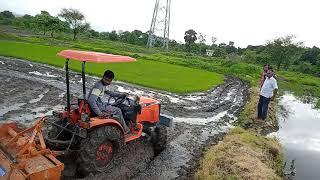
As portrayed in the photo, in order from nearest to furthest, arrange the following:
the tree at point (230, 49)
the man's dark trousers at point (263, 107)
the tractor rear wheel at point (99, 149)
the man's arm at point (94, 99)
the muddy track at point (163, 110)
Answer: the tractor rear wheel at point (99, 149), the man's arm at point (94, 99), the muddy track at point (163, 110), the man's dark trousers at point (263, 107), the tree at point (230, 49)

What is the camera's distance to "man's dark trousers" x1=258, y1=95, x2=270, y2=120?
1217cm

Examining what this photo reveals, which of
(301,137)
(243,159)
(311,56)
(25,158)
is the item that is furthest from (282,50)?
(25,158)

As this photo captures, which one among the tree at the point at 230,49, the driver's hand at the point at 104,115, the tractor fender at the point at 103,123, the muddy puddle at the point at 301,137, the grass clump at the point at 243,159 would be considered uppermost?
the driver's hand at the point at 104,115

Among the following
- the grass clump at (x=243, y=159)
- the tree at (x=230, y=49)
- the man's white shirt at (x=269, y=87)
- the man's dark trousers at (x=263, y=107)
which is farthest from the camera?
the tree at (x=230, y=49)

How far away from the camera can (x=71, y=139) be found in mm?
6160

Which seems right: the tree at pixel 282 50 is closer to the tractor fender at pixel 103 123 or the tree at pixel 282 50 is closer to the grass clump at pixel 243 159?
the grass clump at pixel 243 159

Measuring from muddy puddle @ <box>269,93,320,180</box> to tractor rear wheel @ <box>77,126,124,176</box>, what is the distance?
4.64 meters

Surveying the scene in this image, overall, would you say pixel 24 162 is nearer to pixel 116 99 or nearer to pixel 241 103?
pixel 116 99

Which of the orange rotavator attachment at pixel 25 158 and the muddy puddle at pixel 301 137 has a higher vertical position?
the orange rotavator attachment at pixel 25 158

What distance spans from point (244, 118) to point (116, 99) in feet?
22.2

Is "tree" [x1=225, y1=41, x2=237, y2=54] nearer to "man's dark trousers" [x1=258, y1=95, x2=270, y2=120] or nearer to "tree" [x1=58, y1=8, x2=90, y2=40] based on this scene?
"tree" [x1=58, y1=8, x2=90, y2=40]

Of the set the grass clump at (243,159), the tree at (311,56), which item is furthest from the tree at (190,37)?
the grass clump at (243,159)

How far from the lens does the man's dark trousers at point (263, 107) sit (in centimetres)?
1217

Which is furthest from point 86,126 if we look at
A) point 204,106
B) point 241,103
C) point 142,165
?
point 241,103
